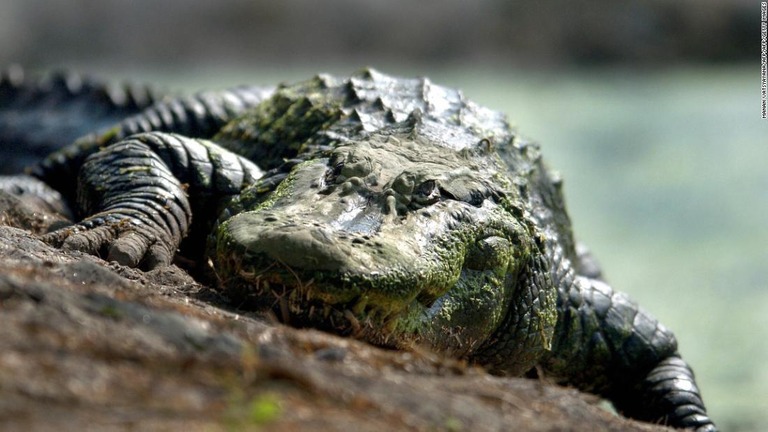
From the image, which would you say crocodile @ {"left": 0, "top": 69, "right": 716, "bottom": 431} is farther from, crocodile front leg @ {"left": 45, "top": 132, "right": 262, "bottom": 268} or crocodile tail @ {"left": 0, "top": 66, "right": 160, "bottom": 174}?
crocodile tail @ {"left": 0, "top": 66, "right": 160, "bottom": 174}

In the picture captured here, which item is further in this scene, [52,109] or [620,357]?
[52,109]

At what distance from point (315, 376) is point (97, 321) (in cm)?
52

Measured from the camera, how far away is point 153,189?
5.05m

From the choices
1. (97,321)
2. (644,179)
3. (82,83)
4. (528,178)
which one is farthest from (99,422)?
(644,179)

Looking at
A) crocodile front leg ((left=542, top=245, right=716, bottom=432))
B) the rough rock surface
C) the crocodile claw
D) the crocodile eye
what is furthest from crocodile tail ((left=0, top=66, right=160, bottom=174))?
the rough rock surface

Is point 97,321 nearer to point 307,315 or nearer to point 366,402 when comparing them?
point 366,402

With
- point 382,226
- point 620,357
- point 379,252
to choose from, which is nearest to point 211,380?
point 379,252

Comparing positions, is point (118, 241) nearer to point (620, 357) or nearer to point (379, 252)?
point (379, 252)

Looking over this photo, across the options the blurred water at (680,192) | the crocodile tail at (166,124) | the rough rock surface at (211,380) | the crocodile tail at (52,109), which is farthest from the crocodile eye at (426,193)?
the blurred water at (680,192)

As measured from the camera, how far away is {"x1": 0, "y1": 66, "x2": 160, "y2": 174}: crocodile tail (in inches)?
299

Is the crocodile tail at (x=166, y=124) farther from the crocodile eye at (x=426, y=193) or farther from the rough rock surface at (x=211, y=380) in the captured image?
the rough rock surface at (x=211, y=380)

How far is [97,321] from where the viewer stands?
2.51m

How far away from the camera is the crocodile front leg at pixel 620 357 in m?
5.20

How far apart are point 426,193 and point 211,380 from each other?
6.52 feet
